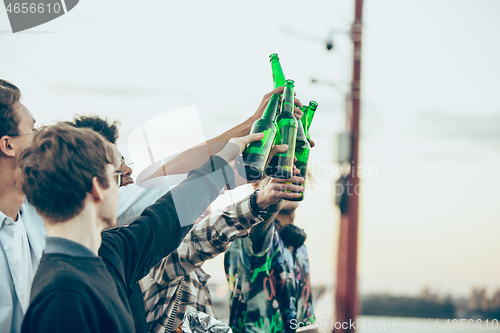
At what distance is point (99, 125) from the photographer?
192 centimetres

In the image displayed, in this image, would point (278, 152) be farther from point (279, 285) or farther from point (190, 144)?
point (279, 285)

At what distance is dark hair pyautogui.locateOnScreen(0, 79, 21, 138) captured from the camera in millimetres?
1244

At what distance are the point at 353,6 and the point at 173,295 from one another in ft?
15.4

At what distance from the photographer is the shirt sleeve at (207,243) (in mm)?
1390

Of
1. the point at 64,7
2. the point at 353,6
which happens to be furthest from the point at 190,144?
the point at 353,6

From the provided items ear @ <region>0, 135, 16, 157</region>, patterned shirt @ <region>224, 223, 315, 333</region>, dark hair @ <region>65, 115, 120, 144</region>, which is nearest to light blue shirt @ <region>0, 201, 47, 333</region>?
ear @ <region>0, 135, 16, 157</region>

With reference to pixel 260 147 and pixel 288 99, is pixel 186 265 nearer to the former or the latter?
pixel 260 147

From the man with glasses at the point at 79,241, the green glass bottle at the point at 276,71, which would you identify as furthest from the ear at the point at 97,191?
the green glass bottle at the point at 276,71

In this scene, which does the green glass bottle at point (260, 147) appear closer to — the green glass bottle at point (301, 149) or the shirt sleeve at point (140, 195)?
the green glass bottle at point (301, 149)

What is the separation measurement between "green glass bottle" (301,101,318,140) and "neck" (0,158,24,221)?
1251 mm

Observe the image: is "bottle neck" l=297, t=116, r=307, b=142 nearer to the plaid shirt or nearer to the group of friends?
the group of friends

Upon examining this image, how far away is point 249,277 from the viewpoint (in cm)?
177

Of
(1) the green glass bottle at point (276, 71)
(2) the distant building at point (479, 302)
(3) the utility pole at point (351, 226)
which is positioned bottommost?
(2) the distant building at point (479, 302)

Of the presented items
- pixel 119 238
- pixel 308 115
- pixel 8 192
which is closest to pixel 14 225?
pixel 8 192
